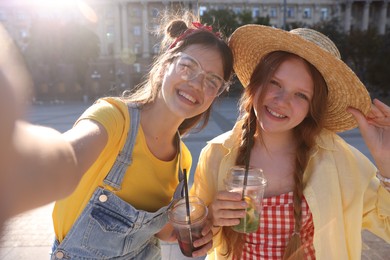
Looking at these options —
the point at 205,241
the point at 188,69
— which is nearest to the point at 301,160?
the point at 205,241

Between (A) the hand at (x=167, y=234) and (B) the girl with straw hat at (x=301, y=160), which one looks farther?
(A) the hand at (x=167, y=234)

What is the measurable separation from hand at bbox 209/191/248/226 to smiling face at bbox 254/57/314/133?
0.42 m

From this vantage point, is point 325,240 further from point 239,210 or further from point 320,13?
point 320,13

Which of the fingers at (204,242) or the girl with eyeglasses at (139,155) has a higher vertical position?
the girl with eyeglasses at (139,155)

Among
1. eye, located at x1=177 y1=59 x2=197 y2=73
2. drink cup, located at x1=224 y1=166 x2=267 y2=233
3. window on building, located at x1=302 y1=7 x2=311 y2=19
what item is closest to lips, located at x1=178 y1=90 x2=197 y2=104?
eye, located at x1=177 y1=59 x2=197 y2=73

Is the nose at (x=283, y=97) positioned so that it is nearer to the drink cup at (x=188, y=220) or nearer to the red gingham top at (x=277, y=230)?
A: the red gingham top at (x=277, y=230)

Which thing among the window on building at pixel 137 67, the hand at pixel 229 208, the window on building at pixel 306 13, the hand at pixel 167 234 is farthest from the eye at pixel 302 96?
the window on building at pixel 306 13

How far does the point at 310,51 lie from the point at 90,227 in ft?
4.46

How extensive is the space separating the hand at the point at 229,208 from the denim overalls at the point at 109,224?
0.98ft

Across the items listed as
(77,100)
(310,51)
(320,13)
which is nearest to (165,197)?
(310,51)

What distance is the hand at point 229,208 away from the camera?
62.3 inches

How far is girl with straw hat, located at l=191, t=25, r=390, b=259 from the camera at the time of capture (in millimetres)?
1688

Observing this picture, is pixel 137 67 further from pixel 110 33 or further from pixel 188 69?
pixel 188 69

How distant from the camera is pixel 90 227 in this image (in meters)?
1.50
